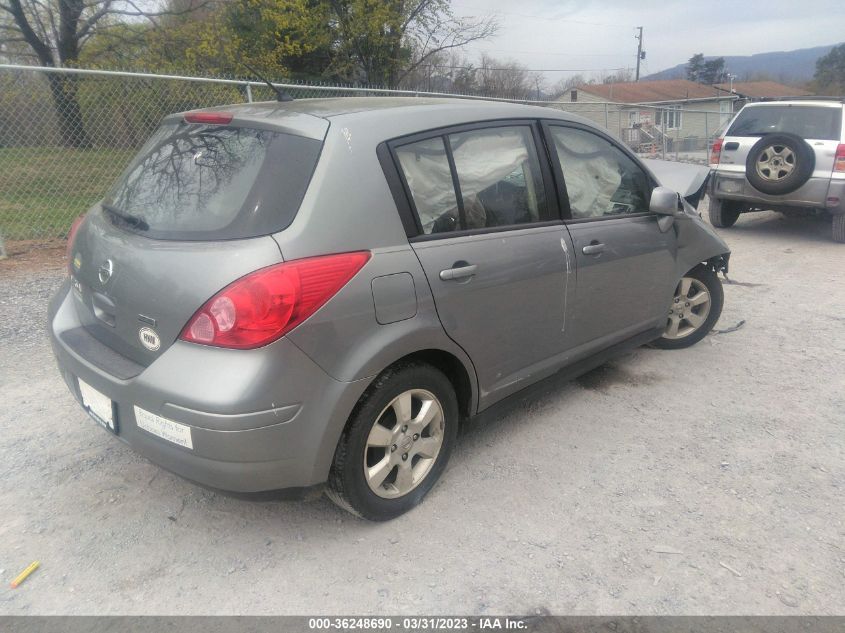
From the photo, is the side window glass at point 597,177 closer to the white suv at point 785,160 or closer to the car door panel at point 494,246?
the car door panel at point 494,246

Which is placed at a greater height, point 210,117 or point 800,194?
point 210,117

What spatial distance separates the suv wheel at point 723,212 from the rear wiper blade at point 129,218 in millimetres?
8517

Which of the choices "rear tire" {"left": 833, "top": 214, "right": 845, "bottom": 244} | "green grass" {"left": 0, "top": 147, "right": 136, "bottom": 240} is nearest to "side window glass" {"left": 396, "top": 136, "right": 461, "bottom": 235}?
"green grass" {"left": 0, "top": 147, "right": 136, "bottom": 240}

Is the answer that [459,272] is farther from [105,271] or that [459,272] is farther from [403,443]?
[105,271]

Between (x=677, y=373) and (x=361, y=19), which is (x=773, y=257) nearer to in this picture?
(x=677, y=373)

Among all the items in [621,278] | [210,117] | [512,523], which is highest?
[210,117]

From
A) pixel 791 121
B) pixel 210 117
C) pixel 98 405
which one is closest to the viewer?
pixel 98 405

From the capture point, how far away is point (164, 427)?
7.19ft

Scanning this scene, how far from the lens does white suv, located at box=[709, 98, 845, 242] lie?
766 centimetres

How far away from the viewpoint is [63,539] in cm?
253

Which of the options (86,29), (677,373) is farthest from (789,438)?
(86,29)

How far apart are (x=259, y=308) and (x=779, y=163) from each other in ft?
25.6

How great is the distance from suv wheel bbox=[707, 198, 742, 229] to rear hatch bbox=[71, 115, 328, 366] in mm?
8300

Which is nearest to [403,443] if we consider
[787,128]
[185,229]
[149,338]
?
[149,338]
